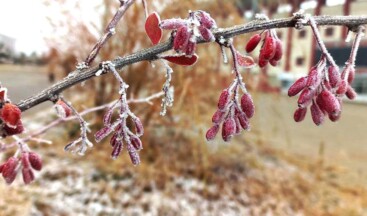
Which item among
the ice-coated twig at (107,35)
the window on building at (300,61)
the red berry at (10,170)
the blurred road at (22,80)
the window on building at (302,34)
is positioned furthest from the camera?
the blurred road at (22,80)

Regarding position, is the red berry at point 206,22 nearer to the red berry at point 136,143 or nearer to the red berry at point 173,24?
the red berry at point 173,24

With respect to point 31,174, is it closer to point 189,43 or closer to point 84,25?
point 189,43

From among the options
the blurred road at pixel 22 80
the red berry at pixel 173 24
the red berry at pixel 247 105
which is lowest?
the red berry at pixel 247 105

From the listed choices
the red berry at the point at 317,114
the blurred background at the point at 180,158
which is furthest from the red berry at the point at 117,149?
the blurred background at the point at 180,158

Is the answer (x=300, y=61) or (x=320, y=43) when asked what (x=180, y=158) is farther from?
(x=320, y=43)

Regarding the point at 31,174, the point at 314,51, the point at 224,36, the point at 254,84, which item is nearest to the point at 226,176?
the point at 254,84

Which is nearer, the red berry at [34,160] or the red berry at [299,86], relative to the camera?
the red berry at [299,86]

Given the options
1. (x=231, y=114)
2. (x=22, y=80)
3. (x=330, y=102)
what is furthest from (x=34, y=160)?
(x=22, y=80)
